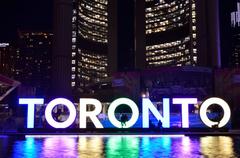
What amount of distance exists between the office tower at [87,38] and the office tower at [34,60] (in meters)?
25.6

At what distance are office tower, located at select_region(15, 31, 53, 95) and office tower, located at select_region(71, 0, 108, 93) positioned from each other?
83.9ft

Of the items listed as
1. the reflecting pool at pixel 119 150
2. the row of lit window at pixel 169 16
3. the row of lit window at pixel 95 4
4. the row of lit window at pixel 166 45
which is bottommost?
the reflecting pool at pixel 119 150

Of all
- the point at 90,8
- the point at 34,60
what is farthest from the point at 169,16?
the point at 34,60

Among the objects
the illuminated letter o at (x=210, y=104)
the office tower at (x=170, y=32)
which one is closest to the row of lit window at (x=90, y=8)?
the office tower at (x=170, y=32)

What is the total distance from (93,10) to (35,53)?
167 feet

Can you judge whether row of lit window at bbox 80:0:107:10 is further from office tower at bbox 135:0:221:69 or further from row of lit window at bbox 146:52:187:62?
row of lit window at bbox 146:52:187:62

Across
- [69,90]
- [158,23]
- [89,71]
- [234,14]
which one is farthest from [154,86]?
[89,71]

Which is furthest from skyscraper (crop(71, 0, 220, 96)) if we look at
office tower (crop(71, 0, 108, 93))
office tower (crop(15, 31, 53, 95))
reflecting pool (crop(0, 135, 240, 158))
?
reflecting pool (crop(0, 135, 240, 158))

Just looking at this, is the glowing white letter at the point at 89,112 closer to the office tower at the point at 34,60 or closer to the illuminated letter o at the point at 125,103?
the illuminated letter o at the point at 125,103

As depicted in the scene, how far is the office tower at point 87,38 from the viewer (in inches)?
5792

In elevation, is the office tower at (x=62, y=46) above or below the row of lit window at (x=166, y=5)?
below

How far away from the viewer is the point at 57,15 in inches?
2088

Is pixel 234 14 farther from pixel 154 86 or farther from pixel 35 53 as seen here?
pixel 35 53

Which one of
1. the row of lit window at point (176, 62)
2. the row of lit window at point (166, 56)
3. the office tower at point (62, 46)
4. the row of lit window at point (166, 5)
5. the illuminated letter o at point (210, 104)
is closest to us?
the illuminated letter o at point (210, 104)
